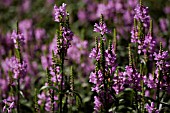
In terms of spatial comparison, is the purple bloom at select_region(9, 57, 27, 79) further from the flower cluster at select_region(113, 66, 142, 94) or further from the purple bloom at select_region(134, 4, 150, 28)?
the purple bloom at select_region(134, 4, 150, 28)

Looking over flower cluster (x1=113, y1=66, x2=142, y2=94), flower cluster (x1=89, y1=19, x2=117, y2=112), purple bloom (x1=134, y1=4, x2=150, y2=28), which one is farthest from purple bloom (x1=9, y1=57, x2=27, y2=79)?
purple bloom (x1=134, y1=4, x2=150, y2=28)

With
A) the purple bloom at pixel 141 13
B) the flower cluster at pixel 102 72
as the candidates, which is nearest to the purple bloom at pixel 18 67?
the flower cluster at pixel 102 72

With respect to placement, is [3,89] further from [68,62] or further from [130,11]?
[130,11]

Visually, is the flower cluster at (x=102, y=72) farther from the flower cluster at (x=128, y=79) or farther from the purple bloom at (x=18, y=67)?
the purple bloom at (x=18, y=67)

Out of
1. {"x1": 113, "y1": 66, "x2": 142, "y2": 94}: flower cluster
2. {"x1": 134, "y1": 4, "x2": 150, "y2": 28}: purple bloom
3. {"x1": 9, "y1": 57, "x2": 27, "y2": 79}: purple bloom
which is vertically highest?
{"x1": 134, "y1": 4, "x2": 150, "y2": 28}: purple bloom

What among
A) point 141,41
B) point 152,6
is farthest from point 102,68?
point 152,6

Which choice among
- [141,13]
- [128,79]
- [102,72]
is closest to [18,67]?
[102,72]

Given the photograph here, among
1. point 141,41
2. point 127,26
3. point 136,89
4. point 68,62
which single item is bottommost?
point 136,89

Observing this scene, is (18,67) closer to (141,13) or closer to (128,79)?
(128,79)

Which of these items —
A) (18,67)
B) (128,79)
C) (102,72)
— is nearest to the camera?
(102,72)

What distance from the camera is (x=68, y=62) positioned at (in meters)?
7.45

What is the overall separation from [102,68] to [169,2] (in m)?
6.04

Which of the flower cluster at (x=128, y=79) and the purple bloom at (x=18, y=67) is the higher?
the purple bloom at (x=18, y=67)

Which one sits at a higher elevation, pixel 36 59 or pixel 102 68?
pixel 36 59
